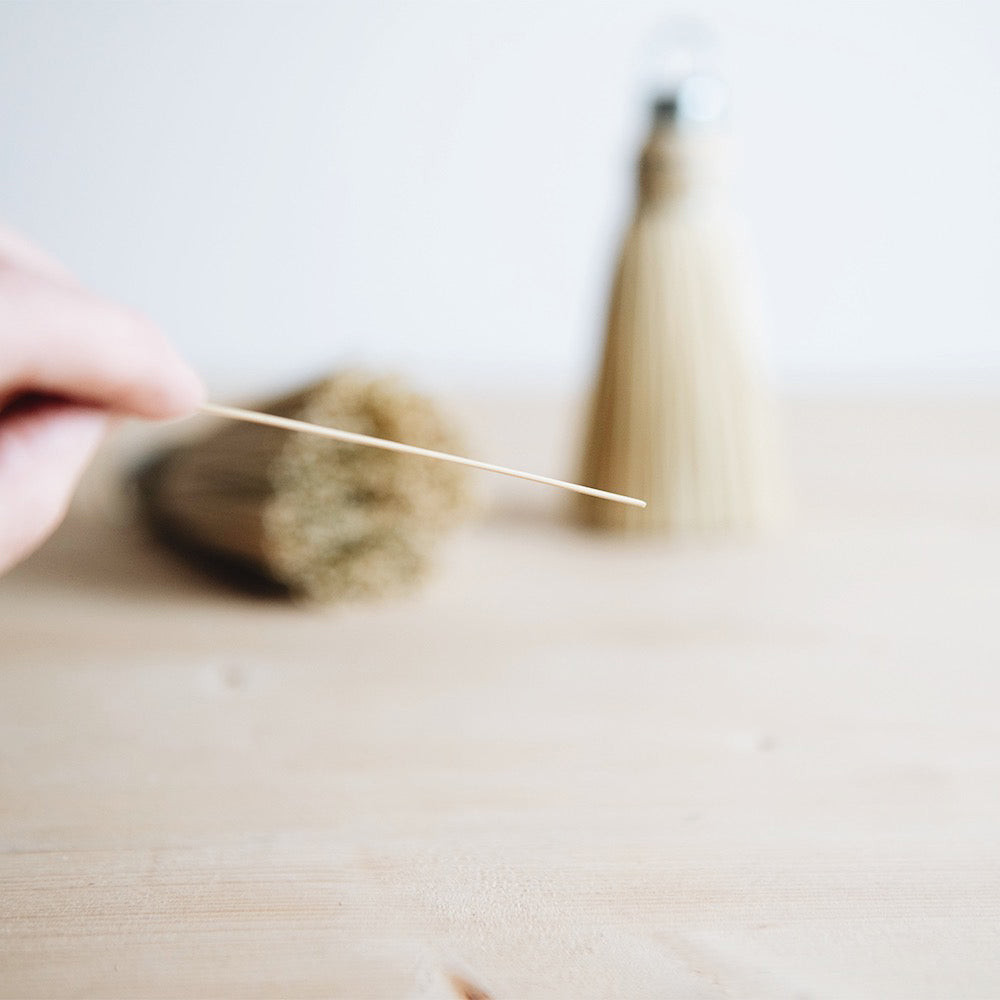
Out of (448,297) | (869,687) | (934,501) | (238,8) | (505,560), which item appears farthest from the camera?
(448,297)

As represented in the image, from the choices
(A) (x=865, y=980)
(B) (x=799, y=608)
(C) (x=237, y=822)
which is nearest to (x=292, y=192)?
(B) (x=799, y=608)

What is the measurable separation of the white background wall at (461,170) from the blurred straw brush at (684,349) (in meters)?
0.49

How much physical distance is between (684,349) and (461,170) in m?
0.59

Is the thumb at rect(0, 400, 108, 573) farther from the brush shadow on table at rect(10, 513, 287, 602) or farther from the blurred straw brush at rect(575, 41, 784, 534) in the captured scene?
the blurred straw brush at rect(575, 41, 784, 534)

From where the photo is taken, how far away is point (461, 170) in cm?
115

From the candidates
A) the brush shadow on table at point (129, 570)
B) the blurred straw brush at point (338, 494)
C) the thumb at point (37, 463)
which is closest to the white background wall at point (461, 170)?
the brush shadow on table at point (129, 570)

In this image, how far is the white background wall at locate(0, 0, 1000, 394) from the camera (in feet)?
3.59

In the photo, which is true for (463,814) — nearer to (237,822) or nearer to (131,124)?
(237,822)

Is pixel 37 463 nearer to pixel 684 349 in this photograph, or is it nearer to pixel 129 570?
pixel 129 570

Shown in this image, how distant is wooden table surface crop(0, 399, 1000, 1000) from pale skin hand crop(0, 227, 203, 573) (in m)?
0.10

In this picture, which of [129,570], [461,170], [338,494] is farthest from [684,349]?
[461,170]

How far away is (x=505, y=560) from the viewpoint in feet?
2.05

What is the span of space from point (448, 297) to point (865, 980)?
3.25 ft

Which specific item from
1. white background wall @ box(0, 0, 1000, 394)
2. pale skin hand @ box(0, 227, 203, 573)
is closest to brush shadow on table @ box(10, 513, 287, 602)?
pale skin hand @ box(0, 227, 203, 573)
